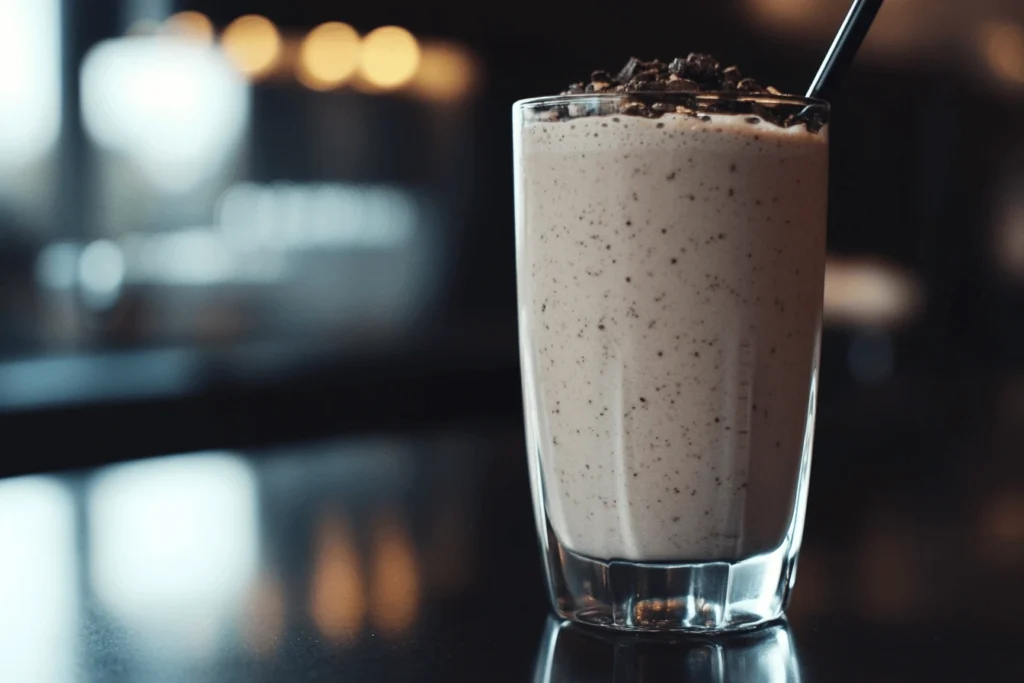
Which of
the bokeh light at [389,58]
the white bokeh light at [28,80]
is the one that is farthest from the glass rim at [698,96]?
the bokeh light at [389,58]

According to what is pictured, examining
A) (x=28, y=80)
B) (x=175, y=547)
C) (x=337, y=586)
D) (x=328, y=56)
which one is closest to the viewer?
(x=337, y=586)

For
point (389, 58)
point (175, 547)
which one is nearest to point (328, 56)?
point (389, 58)

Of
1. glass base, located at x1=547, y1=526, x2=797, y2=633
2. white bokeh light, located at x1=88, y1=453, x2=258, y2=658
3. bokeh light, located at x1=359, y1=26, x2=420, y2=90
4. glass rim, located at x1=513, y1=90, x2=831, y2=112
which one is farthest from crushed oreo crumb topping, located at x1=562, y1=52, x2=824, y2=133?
bokeh light, located at x1=359, y1=26, x2=420, y2=90

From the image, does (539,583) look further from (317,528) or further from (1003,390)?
(1003,390)

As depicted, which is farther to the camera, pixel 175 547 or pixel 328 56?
pixel 328 56

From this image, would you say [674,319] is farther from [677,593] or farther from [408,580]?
[408,580]

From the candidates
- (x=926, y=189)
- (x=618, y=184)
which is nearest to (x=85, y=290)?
(x=618, y=184)

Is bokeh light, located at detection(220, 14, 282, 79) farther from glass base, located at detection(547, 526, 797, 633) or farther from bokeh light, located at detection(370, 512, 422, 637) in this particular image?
glass base, located at detection(547, 526, 797, 633)

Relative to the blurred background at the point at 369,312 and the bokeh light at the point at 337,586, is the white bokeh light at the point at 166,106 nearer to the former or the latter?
the blurred background at the point at 369,312
